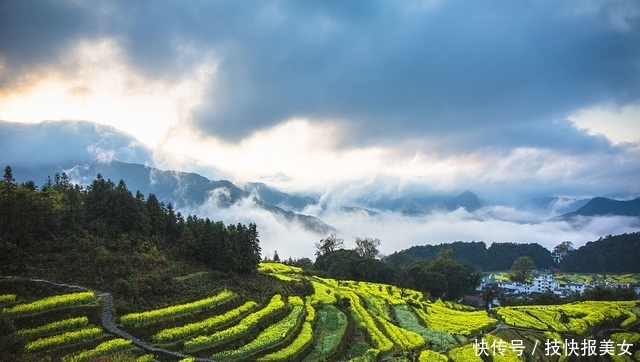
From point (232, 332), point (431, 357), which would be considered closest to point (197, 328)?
point (232, 332)

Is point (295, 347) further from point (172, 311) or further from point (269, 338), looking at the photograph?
point (172, 311)

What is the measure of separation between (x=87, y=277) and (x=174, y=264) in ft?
34.4

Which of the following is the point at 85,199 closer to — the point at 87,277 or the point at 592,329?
the point at 87,277

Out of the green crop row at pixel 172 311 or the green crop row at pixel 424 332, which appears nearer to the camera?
the green crop row at pixel 172 311

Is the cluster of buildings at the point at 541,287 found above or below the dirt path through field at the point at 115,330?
below

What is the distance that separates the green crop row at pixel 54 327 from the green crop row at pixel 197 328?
16.7 ft

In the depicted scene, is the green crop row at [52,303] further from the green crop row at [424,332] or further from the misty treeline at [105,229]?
the green crop row at [424,332]

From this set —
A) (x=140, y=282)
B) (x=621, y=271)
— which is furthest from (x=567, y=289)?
(x=140, y=282)

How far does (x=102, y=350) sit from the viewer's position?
82.7 ft

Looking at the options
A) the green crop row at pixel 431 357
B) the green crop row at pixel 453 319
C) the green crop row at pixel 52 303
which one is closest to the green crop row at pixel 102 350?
the green crop row at pixel 52 303

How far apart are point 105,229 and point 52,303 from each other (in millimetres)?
17385

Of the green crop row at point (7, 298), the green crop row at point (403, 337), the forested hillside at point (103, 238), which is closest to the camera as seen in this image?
the green crop row at point (7, 298)

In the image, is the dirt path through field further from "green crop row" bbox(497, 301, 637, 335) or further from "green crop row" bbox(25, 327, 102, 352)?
"green crop row" bbox(497, 301, 637, 335)

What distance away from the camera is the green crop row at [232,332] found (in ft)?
95.1
